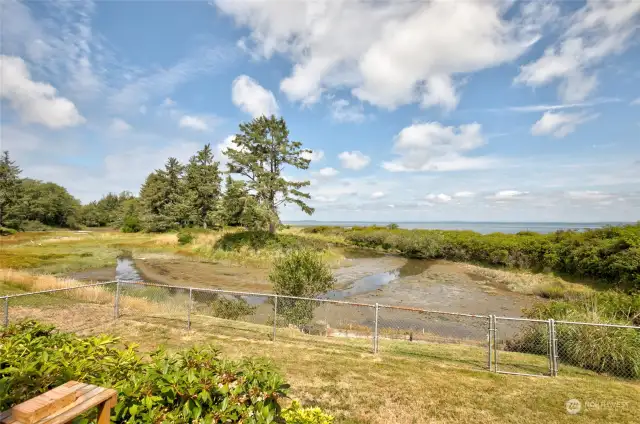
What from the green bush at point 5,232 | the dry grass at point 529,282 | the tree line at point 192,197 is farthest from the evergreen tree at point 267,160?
the green bush at point 5,232

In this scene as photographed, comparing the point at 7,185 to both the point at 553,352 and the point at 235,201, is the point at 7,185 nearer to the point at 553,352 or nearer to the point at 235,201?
the point at 235,201

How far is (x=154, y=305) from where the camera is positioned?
14367 millimetres

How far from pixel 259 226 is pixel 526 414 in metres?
36.9

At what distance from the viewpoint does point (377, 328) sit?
10.7 metres

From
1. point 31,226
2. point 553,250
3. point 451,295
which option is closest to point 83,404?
point 451,295

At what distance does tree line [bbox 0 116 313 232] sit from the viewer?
3691 cm

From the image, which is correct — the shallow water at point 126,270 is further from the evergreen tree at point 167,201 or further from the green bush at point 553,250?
the green bush at point 553,250

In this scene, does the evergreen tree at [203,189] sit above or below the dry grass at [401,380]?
above

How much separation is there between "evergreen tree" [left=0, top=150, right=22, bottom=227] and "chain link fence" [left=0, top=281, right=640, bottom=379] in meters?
64.2

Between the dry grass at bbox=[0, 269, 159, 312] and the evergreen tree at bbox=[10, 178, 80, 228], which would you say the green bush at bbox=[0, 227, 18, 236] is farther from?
the dry grass at bbox=[0, 269, 159, 312]

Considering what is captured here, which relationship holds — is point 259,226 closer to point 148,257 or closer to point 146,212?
point 148,257

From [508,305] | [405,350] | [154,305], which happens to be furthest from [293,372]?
[508,305]

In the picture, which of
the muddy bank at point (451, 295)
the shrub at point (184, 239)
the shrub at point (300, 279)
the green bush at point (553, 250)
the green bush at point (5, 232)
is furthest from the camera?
the green bush at point (5, 232)

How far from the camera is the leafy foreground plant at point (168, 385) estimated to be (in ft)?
9.61
